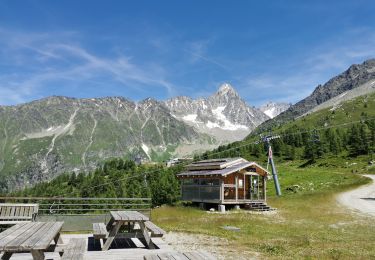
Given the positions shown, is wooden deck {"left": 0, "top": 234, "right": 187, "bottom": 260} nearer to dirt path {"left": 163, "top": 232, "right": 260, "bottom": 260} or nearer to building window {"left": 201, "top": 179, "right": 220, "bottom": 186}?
dirt path {"left": 163, "top": 232, "right": 260, "bottom": 260}

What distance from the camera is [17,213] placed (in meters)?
20.3

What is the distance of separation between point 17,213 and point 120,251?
753cm

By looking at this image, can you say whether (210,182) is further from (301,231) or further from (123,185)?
(123,185)

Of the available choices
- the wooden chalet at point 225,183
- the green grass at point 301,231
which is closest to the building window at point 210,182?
the wooden chalet at point 225,183

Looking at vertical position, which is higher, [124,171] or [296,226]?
[124,171]

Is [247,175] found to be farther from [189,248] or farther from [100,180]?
[100,180]

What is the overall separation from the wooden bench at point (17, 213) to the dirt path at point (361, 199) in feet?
94.2

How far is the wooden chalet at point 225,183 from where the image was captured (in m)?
42.5

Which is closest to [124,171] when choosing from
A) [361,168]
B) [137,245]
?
[361,168]

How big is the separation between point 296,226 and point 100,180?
144295 millimetres

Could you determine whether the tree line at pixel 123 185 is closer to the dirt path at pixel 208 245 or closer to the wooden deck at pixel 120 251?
the dirt path at pixel 208 245

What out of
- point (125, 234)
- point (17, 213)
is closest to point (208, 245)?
point (125, 234)

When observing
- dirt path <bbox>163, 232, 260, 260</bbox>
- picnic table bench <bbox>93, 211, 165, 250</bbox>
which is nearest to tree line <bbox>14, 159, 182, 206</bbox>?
dirt path <bbox>163, 232, 260, 260</bbox>

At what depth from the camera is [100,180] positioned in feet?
541
